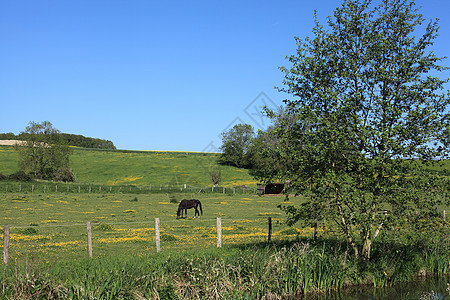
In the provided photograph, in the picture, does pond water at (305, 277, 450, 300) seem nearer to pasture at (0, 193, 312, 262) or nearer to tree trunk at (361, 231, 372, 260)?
tree trunk at (361, 231, 372, 260)

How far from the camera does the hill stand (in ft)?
330

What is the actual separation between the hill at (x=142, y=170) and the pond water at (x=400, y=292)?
260ft

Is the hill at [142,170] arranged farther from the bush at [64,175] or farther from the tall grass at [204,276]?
the tall grass at [204,276]

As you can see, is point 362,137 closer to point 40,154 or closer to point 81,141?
point 40,154

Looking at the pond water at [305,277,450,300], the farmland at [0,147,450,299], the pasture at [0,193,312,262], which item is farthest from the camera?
the pasture at [0,193,312,262]

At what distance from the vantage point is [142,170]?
4500 inches

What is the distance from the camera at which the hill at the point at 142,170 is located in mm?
100500

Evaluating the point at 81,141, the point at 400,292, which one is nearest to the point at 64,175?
the point at 400,292

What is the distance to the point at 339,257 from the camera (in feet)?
50.7

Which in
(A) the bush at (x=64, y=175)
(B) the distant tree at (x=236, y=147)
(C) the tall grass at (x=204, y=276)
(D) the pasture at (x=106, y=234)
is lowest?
(D) the pasture at (x=106, y=234)

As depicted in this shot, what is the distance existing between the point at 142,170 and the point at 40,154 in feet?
88.5

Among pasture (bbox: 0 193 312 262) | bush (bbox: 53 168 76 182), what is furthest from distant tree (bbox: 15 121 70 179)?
pasture (bbox: 0 193 312 262)

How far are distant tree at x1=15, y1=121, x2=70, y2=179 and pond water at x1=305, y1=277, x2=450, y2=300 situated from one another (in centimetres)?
9365

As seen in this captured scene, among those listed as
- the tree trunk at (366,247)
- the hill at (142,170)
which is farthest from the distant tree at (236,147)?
the tree trunk at (366,247)
